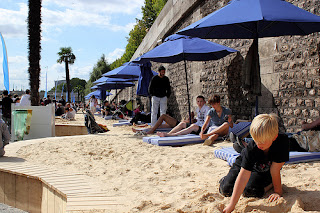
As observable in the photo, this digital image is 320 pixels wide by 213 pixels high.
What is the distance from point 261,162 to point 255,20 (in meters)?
2.09

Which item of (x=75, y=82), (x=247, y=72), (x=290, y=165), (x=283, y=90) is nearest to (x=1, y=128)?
(x=247, y=72)

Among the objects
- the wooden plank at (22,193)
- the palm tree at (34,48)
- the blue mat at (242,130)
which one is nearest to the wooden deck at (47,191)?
the wooden plank at (22,193)

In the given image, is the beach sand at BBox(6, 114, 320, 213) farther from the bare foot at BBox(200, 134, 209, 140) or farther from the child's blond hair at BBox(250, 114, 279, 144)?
the child's blond hair at BBox(250, 114, 279, 144)

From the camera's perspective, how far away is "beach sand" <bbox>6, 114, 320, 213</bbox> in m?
2.60

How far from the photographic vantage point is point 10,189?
4688 mm

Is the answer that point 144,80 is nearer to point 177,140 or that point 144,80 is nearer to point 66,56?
point 177,140

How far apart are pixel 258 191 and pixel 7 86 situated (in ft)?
41.1

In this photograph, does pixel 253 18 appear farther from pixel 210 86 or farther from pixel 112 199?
pixel 210 86

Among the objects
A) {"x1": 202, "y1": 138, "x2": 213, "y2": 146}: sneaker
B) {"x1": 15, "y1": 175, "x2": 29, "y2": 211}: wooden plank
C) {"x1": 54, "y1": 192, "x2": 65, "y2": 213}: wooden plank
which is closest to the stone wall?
{"x1": 202, "y1": 138, "x2": 213, "y2": 146}: sneaker

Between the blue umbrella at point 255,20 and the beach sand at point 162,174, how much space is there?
176cm

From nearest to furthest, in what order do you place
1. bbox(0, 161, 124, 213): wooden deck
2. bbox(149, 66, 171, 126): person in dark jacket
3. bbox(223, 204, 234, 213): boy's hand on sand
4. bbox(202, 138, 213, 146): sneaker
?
bbox(223, 204, 234, 213): boy's hand on sand, bbox(0, 161, 124, 213): wooden deck, bbox(202, 138, 213, 146): sneaker, bbox(149, 66, 171, 126): person in dark jacket

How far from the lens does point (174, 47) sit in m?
6.89

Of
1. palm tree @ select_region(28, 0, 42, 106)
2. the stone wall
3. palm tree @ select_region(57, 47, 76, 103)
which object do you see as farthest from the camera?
palm tree @ select_region(57, 47, 76, 103)

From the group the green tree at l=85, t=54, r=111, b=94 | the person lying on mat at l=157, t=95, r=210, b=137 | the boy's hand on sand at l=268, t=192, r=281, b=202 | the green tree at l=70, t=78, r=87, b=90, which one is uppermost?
the green tree at l=70, t=78, r=87, b=90
